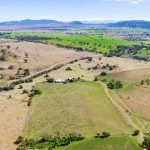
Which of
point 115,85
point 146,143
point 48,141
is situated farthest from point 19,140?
point 115,85

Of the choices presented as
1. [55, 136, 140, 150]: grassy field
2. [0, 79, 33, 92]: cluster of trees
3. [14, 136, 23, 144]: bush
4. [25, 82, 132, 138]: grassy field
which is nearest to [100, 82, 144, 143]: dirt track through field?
[25, 82, 132, 138]: grassy field

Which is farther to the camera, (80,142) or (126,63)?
(126,63)

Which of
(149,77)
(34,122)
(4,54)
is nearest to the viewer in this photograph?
(34,122)

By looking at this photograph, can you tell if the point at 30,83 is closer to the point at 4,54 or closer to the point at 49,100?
the point at 49,100

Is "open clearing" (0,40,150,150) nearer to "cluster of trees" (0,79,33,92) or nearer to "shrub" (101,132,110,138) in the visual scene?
"cluster of trees" (0,79,33,92)

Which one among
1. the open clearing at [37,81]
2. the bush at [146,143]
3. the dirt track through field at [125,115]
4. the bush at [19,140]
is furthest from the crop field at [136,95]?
the bush at [19,140]

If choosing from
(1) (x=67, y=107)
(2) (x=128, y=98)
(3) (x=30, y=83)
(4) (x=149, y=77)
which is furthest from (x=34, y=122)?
(4) (x=149, y=77)
